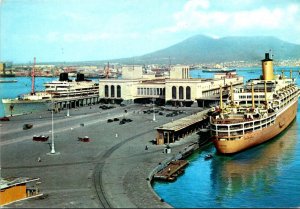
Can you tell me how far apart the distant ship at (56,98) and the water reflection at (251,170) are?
49432 millimetres

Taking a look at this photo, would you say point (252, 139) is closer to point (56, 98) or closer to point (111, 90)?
point (56, 98)

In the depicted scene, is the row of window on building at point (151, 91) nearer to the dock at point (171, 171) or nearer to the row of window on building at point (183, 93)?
the row of window on building at point (183, 93)

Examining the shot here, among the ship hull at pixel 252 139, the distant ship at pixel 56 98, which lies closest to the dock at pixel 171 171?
the ship hull at pixel 252 139

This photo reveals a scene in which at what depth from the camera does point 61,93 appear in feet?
312

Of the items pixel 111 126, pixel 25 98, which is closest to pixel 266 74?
pixel 111 126

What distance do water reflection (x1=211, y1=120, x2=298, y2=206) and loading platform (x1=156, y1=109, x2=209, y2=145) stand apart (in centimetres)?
683

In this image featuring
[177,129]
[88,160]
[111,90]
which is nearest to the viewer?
[88,160]

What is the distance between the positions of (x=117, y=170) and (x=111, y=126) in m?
27.2

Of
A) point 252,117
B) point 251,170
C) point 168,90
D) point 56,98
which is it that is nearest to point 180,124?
point 252,117

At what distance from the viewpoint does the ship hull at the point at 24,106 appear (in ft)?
294

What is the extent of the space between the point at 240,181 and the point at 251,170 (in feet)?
13.3

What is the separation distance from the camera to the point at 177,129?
49.8 metres

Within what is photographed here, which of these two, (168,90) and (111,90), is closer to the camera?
(168,90)

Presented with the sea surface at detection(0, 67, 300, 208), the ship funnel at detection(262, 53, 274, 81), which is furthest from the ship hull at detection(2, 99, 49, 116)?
the sea surface at detection(0, 67, 300, 208)
